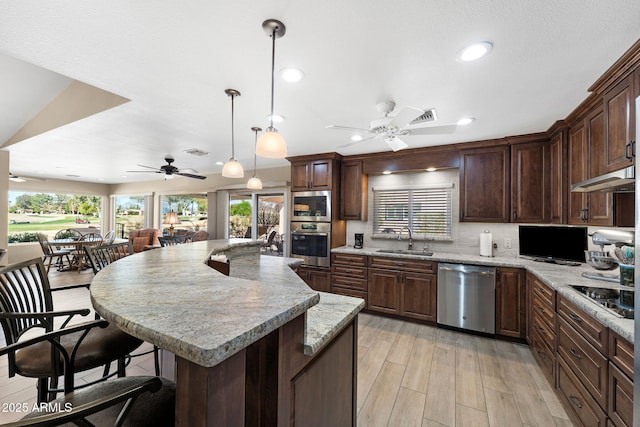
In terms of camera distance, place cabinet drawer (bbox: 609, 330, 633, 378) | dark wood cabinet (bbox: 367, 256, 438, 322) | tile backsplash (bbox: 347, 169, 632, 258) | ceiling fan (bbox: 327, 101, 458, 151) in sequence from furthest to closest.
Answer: tile backsplash (bbox: 347, 169, 632, 258), dark wood cabinet (bbox: 367, 256, 438, 322), ceiling fan (bbox: 327, 101, 458, 151), cabinet drawer (bbox: 609, 330, 633, 378)

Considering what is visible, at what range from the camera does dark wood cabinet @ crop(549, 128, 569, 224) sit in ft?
9.09

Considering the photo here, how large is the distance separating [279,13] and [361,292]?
137 inches

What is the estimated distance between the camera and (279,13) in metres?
A: 1.35

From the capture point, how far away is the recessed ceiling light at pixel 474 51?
157 cm

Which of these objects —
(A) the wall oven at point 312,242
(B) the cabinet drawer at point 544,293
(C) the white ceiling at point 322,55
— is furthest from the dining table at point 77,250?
(B) the cabinet drawer at point 544,293

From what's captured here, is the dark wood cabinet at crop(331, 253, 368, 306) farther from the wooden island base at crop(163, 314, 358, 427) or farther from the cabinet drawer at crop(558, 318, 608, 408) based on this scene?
the wooden island base at crop(163, 314, 358, 427)

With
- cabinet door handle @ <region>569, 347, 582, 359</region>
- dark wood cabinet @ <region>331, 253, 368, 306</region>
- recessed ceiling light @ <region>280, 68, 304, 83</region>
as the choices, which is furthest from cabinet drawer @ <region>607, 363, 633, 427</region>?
dark wood cabinet @ <region>331, 253, 368, 306</region>

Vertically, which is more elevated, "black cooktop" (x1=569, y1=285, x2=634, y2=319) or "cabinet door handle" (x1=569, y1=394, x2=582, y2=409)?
"black cooktop" (x1=569, y1=285, x2=634, y2=319)

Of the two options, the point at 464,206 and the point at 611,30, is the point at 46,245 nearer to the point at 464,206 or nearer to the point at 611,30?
the point at 464,206

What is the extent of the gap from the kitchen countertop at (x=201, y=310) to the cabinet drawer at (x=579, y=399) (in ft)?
5.08

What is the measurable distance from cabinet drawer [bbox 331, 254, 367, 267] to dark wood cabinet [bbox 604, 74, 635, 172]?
8.84 feet

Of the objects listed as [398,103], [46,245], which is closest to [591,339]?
[398,103]

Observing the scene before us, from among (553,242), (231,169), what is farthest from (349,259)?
(553,242)

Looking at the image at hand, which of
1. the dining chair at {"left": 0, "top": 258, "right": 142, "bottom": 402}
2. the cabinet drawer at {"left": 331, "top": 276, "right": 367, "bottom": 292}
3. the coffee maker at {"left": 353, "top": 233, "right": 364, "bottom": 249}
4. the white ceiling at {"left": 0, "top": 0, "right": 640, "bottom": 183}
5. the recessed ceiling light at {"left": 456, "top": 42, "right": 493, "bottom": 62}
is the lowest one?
the cabinet drawer at {"left": 331, "top": 276, "right": 367, "bottom": 292}
